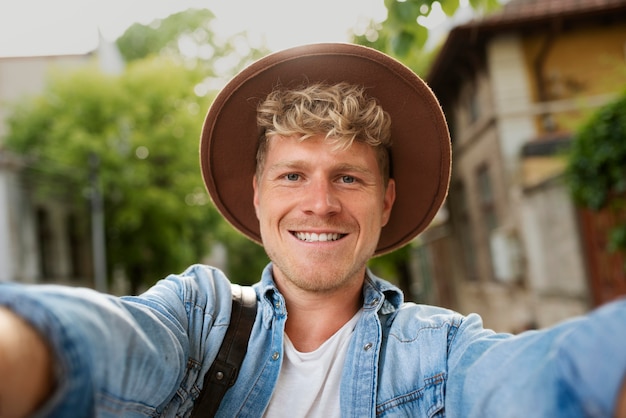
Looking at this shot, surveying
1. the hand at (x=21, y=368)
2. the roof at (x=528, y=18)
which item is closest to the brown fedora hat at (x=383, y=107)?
the hand at (x=21, y=368)

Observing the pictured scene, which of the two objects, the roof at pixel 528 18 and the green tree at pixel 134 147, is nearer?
the roof at pixel 528 18

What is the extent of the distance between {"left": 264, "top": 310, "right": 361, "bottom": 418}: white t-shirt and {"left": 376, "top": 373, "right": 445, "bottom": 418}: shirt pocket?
0.14m

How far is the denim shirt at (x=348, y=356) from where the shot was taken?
39.5 inches

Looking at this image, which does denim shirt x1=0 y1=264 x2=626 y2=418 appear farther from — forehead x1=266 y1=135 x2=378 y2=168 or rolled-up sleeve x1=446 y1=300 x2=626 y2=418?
forehead x1=266 y1=135 x2=378 y2=168

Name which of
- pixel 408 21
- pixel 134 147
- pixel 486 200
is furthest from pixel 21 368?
pixel 134 147

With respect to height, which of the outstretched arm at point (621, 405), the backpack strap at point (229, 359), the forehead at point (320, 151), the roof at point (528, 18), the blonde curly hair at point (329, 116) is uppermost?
the roof at point (528, 18)

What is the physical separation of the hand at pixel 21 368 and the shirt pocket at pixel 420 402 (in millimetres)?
1052

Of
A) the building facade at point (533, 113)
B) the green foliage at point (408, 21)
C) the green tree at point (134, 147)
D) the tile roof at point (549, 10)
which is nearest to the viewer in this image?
the green foliage at point (408, 21)

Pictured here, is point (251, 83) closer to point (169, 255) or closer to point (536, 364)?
point (536, 364)

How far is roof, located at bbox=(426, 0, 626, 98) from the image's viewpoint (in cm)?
1077

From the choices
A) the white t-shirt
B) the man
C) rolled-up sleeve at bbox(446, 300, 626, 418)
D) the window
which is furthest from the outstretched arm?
the window

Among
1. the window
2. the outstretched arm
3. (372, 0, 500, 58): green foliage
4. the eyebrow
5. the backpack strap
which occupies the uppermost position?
(372, 0, 500, 58): green foliage

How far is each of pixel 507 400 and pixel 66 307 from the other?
0.81m

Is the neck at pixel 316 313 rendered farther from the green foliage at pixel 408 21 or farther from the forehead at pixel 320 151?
the green foliage at pixel 408 21
